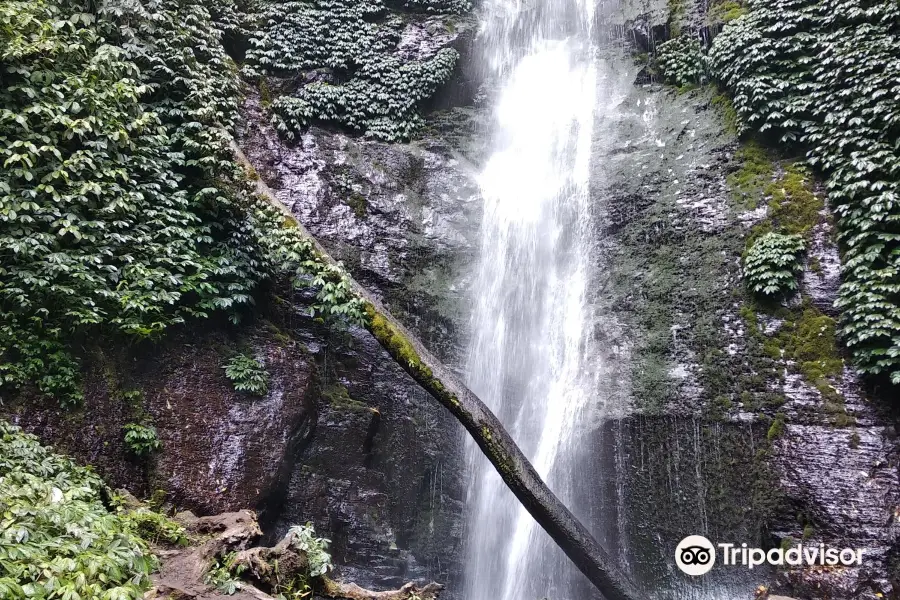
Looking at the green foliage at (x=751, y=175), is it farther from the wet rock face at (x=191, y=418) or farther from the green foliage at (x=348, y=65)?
the wet rock face at (x=191, y=418)

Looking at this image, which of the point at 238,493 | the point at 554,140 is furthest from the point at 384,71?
the point at 238,493

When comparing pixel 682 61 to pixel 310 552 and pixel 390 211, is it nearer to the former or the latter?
pixel 390 211

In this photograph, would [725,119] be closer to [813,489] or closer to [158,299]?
[813,489]

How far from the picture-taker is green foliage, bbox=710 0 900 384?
673 cm

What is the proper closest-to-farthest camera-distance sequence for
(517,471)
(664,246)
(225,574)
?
(225,574) < (517,471) < (664,246)

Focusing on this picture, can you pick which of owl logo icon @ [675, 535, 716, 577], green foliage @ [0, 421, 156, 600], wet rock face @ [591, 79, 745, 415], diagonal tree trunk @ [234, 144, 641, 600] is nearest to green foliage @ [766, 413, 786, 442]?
wet rock face @ [591, 79, 745, 415]

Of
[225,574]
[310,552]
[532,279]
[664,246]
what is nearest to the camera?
[225,574]

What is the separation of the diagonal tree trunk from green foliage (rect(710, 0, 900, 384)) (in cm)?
417

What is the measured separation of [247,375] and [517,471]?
4173mm

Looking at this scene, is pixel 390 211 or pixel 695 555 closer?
pixel 695 555

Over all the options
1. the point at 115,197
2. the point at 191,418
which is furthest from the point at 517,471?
the point at 115,197

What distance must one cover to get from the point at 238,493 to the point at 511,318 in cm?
552

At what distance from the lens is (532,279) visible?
33.6 feet

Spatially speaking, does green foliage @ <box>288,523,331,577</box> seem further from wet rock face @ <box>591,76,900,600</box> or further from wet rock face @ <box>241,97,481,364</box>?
wet rock face @ <box>591,76,900,600</box>
